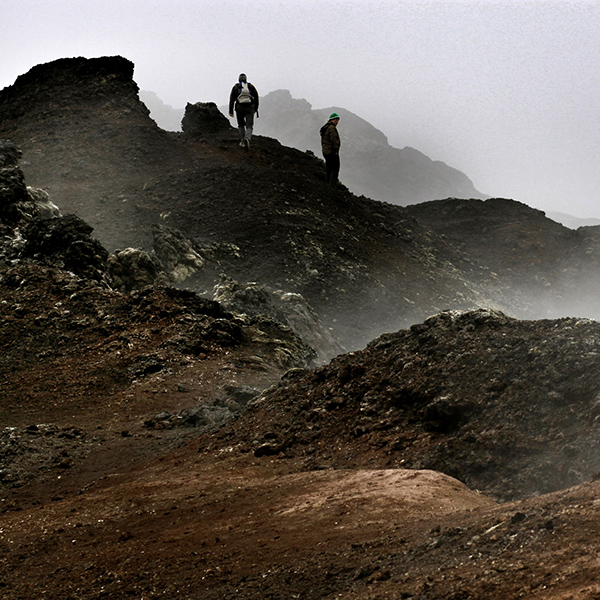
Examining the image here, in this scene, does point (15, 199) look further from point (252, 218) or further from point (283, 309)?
point (252, 218)

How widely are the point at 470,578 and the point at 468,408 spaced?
3457 mm

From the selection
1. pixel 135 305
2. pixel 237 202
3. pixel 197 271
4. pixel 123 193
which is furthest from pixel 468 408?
pixel 123 193

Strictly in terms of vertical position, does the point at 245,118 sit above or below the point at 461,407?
above

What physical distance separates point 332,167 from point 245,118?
132 inches

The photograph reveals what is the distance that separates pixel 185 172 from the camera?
71.1 ft

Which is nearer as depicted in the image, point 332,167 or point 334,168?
point 332,167

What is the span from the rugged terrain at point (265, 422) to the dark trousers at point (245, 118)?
3597 mm

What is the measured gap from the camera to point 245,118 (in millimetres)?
22797

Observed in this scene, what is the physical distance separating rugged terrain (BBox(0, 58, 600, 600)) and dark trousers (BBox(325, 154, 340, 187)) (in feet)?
9.03

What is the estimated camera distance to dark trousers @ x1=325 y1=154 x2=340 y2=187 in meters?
21.3

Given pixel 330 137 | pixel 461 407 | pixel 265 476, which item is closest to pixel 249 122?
pixel 330 137

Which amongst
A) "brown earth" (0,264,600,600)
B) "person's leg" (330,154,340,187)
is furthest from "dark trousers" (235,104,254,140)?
"brown earth" (0,264,600,600)

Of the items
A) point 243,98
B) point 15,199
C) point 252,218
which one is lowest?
point 252,218

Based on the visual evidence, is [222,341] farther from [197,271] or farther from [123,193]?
[123,193]
